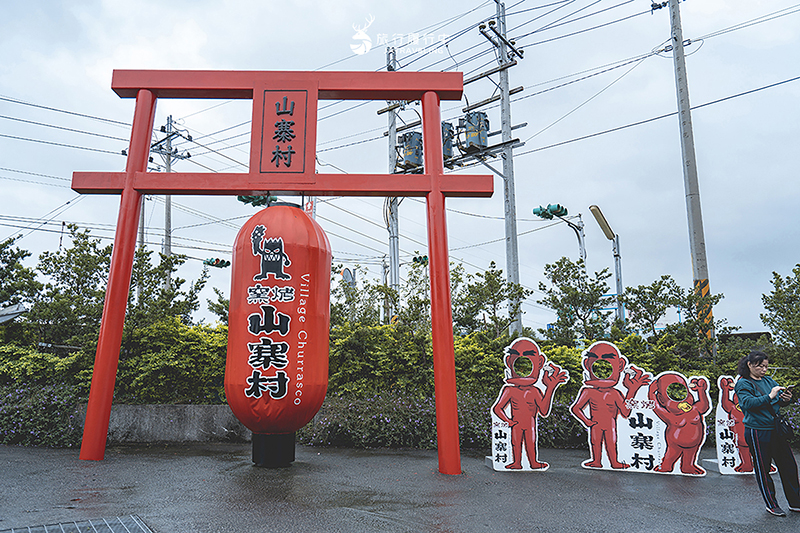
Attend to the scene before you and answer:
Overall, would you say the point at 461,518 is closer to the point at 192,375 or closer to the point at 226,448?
the point at 226,448

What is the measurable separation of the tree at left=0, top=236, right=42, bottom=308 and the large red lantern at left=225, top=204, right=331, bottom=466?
5866mm

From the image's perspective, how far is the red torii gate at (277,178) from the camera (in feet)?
20.8

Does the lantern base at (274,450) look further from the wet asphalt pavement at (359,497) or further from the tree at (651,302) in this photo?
the tree at (651,302)

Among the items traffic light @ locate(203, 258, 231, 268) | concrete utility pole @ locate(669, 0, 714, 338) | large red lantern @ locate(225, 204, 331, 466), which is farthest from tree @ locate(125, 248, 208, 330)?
traffic light @ locate(203, 258, 231, 268)

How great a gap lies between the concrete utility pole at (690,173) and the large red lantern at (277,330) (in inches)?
297

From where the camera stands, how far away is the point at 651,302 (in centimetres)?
953

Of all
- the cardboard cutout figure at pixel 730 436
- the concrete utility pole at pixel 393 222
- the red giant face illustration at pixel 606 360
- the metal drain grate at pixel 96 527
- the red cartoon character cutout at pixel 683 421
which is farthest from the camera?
the concrete utility pole at pixel 393 222

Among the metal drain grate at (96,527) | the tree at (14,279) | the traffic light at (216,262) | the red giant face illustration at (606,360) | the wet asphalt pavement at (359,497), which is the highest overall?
the traffic light at (216,262)

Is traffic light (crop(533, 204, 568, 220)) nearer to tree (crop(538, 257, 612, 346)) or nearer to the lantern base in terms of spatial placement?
tree (crop(538, 257, 612, 346))

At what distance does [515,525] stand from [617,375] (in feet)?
10.4

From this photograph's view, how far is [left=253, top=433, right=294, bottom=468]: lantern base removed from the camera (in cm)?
599

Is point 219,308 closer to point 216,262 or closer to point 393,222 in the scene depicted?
point 393,222

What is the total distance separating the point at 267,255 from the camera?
584 cm

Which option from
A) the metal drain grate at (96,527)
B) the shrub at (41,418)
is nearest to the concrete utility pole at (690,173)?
the metal drain grate at (96,527)
